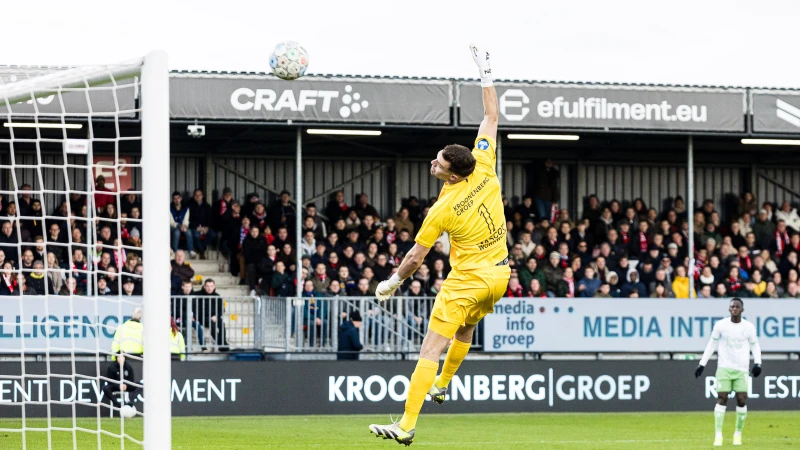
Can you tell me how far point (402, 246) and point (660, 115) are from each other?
5.18 metres

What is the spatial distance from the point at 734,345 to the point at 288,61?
7.18 metres

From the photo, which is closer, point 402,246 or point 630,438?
point 630,438

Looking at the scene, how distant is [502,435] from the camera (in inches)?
639

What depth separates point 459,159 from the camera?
8594 millimetres

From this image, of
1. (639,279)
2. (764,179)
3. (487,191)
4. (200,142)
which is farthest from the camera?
(764,179)

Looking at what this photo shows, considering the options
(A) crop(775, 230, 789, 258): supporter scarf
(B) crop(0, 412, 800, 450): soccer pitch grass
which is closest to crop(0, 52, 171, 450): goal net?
(B) crop(0, 412, 800, 450): soccer pitch grass

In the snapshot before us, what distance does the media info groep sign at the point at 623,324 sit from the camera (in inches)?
802

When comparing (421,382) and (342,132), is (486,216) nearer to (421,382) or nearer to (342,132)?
(421,382)

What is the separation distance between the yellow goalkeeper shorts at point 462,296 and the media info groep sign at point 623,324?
11225mm

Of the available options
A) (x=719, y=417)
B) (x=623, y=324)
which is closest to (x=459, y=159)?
(x=719, y=417)

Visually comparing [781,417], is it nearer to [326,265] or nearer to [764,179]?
[326,265]

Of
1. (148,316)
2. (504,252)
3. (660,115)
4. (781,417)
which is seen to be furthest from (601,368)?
(148,316)

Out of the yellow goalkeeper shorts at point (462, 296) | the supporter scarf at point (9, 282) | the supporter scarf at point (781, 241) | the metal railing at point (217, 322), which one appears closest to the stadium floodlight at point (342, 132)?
the metal railing at point (217, 322)

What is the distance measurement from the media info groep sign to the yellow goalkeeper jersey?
11256 mm
